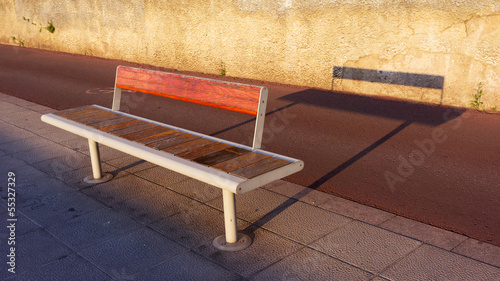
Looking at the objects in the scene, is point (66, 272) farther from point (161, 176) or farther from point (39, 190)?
point (161, 176)

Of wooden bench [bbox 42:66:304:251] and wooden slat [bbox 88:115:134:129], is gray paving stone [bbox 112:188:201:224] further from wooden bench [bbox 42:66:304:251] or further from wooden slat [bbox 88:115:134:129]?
wooden slat [bbox 88:115:134:129]

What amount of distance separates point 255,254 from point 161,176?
1.78m

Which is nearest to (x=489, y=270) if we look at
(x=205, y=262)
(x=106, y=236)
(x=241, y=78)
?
(x=205, y=262)

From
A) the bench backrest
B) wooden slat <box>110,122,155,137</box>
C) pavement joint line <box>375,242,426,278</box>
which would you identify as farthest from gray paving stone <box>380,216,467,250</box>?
wooden slat <box>110,122,155,137</box>

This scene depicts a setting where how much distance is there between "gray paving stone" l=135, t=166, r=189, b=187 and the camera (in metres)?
4.34

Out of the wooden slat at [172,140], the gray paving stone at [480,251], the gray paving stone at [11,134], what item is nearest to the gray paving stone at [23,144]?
the gray paving stone at [11,134]

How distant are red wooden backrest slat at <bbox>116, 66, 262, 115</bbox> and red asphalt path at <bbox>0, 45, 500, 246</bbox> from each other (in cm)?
129

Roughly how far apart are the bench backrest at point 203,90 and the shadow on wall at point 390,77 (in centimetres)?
488

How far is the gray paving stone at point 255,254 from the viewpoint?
9.40ft

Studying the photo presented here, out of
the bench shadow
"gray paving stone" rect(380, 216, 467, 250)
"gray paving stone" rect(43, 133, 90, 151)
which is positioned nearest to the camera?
"gray paving stone" rect(380, 216, 467, 250)

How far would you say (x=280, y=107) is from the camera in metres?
7.57

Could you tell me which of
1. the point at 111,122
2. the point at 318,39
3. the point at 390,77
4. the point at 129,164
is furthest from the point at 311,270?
the point at 318,39

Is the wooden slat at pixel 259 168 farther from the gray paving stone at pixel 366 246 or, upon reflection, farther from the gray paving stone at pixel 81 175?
the gray paving stone at pixel 81 175

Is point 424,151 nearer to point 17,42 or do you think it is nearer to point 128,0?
point 128,0
